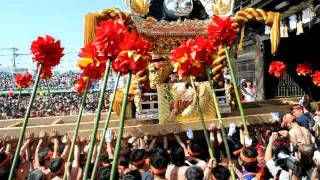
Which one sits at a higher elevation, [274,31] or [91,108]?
[274,31]

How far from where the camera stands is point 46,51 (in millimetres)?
4285

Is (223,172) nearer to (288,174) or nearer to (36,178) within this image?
(288,174)

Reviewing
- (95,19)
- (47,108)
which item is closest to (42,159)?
(95,19)

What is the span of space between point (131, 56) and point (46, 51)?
1.60 meters

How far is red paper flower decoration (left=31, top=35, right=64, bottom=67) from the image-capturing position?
4242 millimetres

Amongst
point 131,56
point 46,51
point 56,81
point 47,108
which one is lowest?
point 47,108

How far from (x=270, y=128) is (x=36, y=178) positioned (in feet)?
12.9

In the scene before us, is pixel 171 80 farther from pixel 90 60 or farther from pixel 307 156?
pixel 307 156

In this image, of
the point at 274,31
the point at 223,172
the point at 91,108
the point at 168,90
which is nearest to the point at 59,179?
the point at 223,172

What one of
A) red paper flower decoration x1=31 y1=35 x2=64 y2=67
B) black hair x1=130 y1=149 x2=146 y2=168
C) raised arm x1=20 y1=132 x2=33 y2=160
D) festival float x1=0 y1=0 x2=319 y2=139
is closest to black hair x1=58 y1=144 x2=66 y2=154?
festival float x1=0 y1=0 x2=319 y2=139

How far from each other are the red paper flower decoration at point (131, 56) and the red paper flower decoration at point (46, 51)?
144 centimetres

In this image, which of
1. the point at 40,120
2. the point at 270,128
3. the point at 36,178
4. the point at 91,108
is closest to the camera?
the point at 36,178

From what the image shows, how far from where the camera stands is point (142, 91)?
6.84 metres

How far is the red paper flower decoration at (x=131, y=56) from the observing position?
310cm
